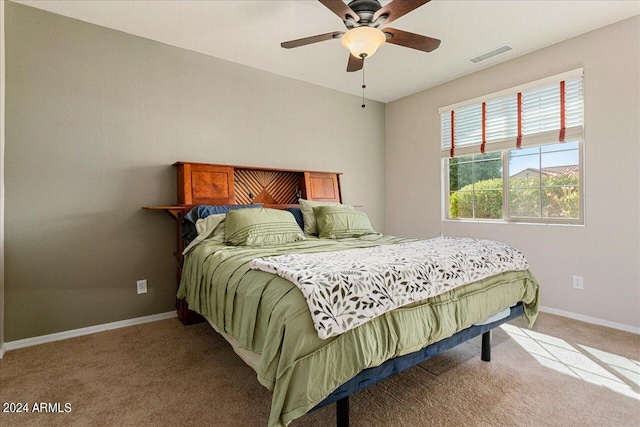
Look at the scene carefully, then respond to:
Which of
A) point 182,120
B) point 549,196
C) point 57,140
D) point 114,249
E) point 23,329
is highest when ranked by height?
point 182,120

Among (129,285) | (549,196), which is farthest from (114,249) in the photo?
(549,196)

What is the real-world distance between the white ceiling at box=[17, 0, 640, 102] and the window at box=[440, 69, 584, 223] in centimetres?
48

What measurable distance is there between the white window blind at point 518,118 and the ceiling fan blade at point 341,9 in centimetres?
226

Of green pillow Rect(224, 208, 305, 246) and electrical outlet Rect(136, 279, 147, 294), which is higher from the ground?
green pillow Rect(224, 208, 305, 246)

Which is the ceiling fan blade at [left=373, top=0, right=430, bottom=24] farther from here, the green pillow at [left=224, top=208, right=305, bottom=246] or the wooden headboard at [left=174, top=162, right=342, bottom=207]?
the wooden headboard at [left=174, top=162, right=342, bottom=207]

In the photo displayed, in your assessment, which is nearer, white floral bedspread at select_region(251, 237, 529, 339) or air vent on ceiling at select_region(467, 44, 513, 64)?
white floral bedspread at select_region(251, 237, 529, 339)

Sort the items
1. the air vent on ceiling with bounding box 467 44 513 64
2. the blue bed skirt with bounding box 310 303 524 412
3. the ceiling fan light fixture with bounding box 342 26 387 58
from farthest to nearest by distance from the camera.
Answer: the air vent on ceiling with bounding box 467 44 513 64
the ceiling fan light fixture with bounding box 342 26 387 58
the blue bed skirt with bounding box 310 303 524 412

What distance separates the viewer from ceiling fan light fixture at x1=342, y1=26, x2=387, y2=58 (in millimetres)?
1949

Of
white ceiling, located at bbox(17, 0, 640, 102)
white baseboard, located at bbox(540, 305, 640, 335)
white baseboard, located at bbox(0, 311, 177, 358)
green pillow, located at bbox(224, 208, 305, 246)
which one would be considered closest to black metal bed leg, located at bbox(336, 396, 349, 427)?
green pillow, located at bbox(224, 208, 305, 246)

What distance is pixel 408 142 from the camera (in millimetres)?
4406

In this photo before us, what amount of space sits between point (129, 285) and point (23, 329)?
74 cm

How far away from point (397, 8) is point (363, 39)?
0.84 feet

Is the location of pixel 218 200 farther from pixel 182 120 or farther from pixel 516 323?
pixel 516 323

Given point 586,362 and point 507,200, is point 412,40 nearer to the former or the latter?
point 507,200
